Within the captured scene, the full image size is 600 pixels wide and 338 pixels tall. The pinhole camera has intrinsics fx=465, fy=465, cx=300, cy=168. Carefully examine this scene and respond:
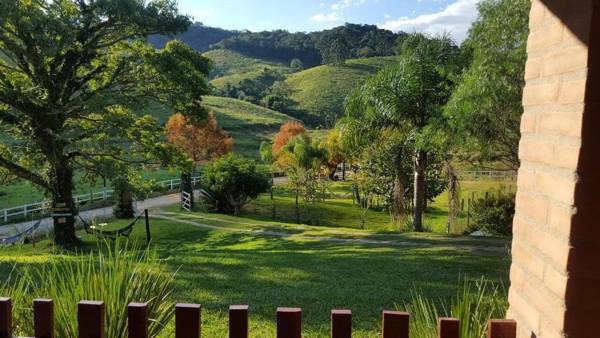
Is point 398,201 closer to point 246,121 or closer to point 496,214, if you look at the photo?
point 496,214

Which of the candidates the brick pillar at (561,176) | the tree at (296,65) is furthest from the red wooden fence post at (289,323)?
the tree at (296,65)

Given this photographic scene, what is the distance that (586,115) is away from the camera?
145 cm

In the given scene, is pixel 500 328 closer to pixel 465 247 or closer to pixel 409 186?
pixel 465 247

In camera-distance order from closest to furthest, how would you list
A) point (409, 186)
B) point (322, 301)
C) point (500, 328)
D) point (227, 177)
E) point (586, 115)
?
point (586, 115), point (500, 328), point (322, 301), point (409, 186), point (227, 177)

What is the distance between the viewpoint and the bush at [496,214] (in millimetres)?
15102

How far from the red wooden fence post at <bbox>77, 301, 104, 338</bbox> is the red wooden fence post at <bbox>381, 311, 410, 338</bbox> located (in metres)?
1.17

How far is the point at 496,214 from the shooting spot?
1531cm

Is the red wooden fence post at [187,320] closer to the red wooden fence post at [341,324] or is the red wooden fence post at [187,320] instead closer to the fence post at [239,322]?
the fence post at [239,322]

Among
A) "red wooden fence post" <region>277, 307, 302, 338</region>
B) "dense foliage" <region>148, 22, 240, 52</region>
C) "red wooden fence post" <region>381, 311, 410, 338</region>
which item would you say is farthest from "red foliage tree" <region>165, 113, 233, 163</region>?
"dense foliage" <region>148, 22, 240, 52</region>

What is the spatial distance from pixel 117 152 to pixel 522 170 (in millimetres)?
13423

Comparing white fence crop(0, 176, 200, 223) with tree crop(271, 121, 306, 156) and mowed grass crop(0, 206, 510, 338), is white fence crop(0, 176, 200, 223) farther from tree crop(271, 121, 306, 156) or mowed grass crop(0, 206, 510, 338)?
mowed grass crop(0, 206, 510, 338)

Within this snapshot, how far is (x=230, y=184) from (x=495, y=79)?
49.3 feet

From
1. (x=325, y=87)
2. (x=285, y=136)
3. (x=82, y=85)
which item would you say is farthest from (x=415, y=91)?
(x=325, y=87)

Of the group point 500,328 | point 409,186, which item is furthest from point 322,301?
point 409,186
